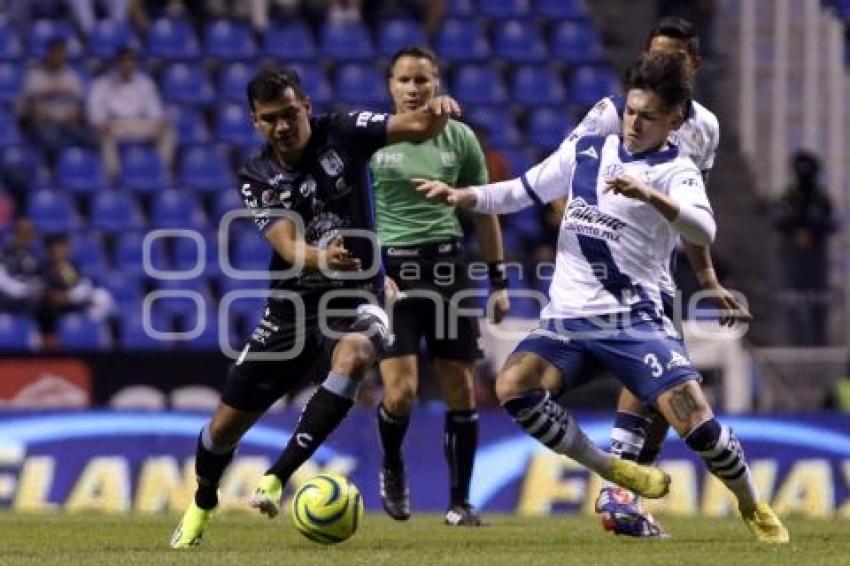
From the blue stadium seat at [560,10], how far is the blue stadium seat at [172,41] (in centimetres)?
386

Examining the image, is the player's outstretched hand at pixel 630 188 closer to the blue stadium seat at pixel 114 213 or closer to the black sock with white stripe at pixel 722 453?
the black sock with white stripe at pixel 722 453

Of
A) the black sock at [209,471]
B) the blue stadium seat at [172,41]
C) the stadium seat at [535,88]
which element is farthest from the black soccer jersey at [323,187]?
the stadium seat at [535,88]

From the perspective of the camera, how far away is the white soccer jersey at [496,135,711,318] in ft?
34.1

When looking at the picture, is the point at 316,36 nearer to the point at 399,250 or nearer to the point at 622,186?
the point at 399,250

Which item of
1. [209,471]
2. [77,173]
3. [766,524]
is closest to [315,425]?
[209,471]

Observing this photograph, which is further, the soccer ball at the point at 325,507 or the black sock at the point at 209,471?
the black sock at the point at 209,471

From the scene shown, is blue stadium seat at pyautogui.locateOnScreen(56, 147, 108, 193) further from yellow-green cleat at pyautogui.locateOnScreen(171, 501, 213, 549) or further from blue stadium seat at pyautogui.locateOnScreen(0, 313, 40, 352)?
yellow-green cleat at pyautogui.locateOnScreen(171, 501, 213, 549)

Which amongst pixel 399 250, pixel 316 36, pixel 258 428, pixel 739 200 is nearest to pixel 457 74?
pixel 316 36

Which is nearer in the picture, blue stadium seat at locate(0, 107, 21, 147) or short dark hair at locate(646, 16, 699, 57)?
short dark hair at locate(646, 16, 699, 57)

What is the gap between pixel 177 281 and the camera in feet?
65.1

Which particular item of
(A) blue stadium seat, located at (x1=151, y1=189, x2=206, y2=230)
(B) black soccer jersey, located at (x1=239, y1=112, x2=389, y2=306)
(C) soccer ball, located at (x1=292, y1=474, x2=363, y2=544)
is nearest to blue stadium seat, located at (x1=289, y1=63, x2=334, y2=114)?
(A) blue stadium seat, located at (x1=151, y1=189, x2=206, y2=230)

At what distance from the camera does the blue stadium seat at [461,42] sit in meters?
23.1

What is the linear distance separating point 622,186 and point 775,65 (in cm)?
1373

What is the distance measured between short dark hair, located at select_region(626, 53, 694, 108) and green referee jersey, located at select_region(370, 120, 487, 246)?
271 cm
